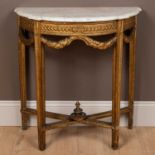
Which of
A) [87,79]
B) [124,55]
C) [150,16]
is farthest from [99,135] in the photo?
[150,16]

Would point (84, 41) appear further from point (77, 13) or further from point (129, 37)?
point (129, 37)

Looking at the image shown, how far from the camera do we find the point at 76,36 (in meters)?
2.05

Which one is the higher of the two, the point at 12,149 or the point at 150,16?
the point at 150,16

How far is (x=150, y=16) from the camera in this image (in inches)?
93.5

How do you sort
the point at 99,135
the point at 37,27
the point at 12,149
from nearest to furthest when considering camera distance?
the point at 37,27
the point at 12,149
the point at 99,135

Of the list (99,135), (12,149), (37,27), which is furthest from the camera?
(99,135)

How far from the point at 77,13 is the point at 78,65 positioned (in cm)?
44

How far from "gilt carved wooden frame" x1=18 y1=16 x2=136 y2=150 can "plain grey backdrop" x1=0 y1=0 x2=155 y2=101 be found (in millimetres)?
95

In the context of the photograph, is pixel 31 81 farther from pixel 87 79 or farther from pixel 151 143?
pixel 151 143

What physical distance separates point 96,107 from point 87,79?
0.19 m

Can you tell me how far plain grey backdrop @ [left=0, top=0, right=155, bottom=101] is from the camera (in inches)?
93.0

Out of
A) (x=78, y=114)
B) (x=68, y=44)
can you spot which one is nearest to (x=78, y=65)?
(x=78, y=114)

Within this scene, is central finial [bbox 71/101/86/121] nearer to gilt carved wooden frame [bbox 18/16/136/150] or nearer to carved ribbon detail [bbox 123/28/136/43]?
gilt carved wooden frame [bbox 18/16/136/150]

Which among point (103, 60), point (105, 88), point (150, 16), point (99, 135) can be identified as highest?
point (150, 16)
